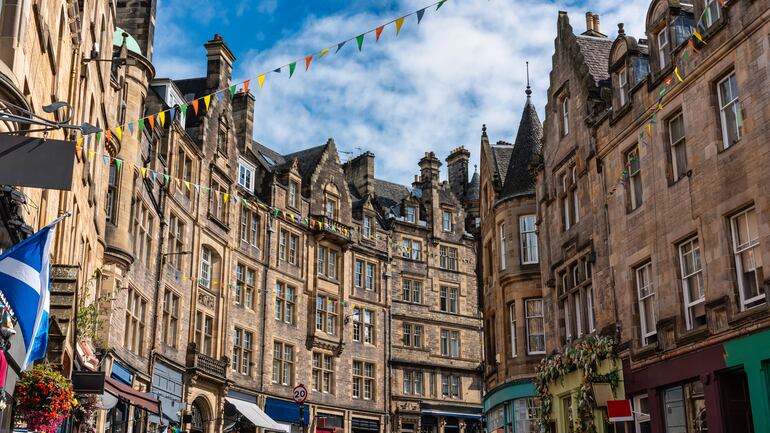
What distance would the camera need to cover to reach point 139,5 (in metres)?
30.7

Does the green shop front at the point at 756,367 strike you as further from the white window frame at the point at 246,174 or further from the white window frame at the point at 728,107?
the white window frame at the point at 246,174

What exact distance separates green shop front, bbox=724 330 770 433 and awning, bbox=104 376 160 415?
43.0ft

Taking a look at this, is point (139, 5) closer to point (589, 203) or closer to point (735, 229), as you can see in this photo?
point (589, 203)

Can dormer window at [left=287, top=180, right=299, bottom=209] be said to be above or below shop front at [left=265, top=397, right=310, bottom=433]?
above

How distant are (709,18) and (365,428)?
111 feet

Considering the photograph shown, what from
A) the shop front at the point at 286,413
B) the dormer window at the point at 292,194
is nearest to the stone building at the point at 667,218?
the shop front at the point at 286,413

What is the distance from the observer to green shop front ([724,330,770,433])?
15.1 metres

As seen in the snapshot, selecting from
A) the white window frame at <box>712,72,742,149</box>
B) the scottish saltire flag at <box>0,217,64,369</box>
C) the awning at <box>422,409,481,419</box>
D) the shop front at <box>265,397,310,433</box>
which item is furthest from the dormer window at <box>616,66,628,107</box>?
the awning at <box>422,409,481,419</box>

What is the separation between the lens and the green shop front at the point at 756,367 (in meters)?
15.1

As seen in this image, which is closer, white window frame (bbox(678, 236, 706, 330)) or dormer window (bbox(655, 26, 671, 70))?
white window frame (bbox(678, 236, 706, 330))

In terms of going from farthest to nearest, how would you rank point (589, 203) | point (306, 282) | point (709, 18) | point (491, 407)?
point (306, 282) < point (491, 407) < point (589, 203) < point (709, 18)

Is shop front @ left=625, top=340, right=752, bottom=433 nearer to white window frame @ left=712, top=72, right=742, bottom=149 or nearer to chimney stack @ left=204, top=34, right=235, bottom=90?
white window frame @ left=712, top=72, right=742, bottom=149

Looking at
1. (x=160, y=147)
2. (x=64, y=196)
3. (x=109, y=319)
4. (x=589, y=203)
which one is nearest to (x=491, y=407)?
(x=589, y=203)

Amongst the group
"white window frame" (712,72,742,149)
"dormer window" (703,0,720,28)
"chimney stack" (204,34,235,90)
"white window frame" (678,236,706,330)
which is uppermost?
"chimney stack" (204,34,235,90)
